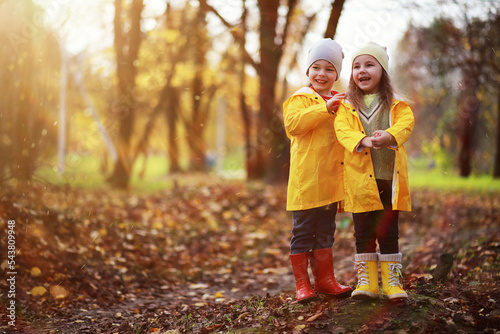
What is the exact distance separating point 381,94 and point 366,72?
22 cm

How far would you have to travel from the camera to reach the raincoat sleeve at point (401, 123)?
3.36 metres

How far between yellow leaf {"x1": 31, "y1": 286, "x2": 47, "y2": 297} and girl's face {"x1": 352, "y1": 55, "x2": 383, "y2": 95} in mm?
3502

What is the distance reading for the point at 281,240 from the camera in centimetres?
767

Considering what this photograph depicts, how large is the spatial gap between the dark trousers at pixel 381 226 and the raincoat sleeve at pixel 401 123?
36 centimetres

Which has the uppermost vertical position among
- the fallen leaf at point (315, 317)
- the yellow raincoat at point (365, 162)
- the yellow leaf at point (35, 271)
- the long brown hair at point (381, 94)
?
the long brown hair at point (381, 94)

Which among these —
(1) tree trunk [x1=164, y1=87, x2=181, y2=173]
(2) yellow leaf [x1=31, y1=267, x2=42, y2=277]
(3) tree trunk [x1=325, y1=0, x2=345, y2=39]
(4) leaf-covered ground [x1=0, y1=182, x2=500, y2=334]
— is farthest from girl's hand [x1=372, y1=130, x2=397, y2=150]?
(1) tree trunk [x1=164, y1=87, x2=181, y2=173]

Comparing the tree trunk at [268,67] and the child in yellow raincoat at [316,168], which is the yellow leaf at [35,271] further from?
the tree trunk at [268,67]

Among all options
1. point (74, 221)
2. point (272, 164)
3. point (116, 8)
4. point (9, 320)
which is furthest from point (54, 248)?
point (116, 8)

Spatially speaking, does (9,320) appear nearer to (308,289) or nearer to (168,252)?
(308,289)

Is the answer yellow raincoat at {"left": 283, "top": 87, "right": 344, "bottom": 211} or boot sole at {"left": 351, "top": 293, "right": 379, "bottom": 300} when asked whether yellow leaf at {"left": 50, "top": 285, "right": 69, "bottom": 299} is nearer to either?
yellow raincoat at {"left": 283, "top": 87, "right": 344, "bottom": 211}

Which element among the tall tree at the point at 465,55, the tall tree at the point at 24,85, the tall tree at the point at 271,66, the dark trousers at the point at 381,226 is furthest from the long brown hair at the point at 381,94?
the tall tree at the point at 271,66

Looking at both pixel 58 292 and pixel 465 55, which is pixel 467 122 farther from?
pixel 58 292

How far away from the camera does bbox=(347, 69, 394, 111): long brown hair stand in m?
3.55

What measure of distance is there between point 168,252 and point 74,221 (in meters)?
1.37
